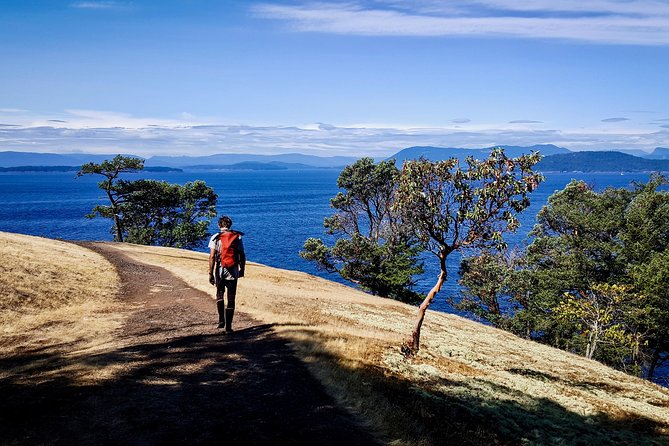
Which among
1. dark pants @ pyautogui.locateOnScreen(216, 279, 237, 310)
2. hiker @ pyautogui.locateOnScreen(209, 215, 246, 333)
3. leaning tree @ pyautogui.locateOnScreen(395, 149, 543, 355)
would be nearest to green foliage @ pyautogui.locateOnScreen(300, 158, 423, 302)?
leaning tree @ pyautogui.locateOnScreen(395, 149, 543, 355)

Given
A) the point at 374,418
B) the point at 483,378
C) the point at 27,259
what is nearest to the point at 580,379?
the point at 483,378

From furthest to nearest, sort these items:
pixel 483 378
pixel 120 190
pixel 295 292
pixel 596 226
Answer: pixel 120 190, pixel 596 226, pixel 295 292, pixel 483 378

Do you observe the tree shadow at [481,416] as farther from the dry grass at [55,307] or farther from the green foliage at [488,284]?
the green foliage at [488,284]

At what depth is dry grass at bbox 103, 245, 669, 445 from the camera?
1239cm

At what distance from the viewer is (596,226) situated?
4266 cm

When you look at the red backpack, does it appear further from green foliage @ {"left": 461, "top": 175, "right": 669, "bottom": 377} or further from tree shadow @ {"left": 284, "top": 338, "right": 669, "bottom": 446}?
green foliage @ {"left": 461, "top": 175, "right": 669, "bottom": 377}

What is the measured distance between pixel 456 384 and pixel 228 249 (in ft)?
30.6

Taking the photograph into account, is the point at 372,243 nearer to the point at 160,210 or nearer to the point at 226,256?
the point at 160,210

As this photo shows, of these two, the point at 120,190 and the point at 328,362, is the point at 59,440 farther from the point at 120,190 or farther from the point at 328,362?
the point at 120,190

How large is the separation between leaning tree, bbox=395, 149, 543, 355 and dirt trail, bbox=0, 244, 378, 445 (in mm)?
7665

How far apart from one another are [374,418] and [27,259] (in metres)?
25.2

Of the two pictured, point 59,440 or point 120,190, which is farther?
point 120,190

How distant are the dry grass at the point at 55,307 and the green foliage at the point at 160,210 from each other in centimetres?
3875

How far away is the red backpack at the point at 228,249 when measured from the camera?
15320 mm
